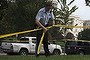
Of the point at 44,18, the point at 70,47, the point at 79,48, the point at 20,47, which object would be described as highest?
the point at 44,18

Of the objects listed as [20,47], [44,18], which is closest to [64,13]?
[20,47]

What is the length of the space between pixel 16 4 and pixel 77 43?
16888 mm

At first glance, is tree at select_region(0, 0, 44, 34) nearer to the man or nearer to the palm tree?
the palm tree

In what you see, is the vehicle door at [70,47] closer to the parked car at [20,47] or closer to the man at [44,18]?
the parked car at [20,47]

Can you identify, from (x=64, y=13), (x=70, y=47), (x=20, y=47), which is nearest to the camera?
(x=20, y=47)

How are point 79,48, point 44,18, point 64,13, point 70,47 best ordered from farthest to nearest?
point 64,13 < point 70,47 < point 79,48 < point 44,18

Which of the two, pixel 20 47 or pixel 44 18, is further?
pixel 20 47

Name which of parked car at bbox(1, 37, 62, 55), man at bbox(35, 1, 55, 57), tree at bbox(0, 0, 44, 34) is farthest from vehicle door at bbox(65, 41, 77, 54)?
man at bbox(35, 1, 55, 57)

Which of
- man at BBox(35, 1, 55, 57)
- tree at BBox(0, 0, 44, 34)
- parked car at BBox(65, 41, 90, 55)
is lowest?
parked car at BBox(65, 41, 90, 55)

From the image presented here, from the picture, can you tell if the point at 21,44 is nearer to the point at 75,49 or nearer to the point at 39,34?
the point at 75,49

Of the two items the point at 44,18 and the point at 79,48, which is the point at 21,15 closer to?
the point at 79,48

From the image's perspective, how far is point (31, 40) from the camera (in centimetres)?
2925

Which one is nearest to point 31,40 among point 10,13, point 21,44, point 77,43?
point 21,44

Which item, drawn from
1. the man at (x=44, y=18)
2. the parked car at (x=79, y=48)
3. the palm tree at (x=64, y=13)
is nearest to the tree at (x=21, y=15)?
the palm tree at (x=64, y=13)
